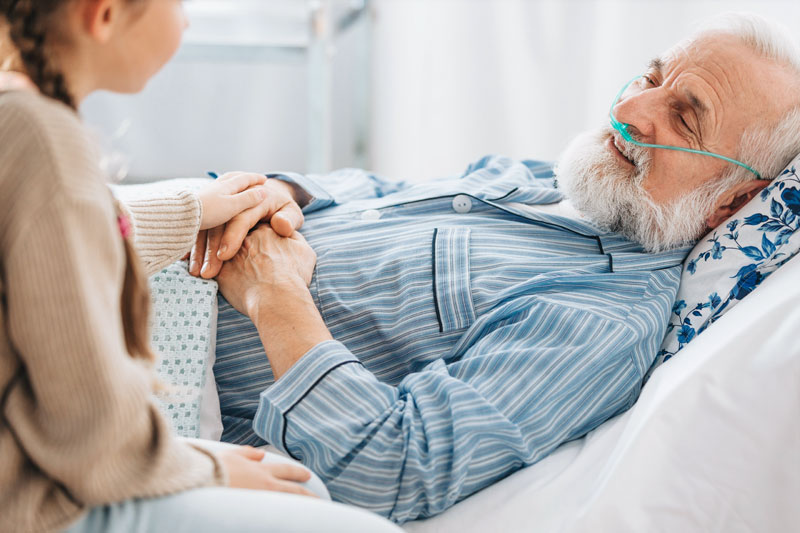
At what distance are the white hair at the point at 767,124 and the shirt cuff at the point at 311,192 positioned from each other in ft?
2.65

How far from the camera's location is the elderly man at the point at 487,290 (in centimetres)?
106

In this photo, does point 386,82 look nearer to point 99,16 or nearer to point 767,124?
point 767,124

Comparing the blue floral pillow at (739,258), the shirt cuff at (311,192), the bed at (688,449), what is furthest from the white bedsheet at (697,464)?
the shirt cuff at (311,192)

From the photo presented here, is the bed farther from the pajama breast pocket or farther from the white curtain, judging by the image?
the white curtain

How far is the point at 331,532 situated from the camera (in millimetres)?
692

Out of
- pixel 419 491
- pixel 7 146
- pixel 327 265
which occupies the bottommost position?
pixel 419 491

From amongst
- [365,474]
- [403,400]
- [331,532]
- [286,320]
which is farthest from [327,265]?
[331,532]

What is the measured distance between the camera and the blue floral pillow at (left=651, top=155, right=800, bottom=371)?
1.23 meters

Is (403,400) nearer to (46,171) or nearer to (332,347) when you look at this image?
(332,347)

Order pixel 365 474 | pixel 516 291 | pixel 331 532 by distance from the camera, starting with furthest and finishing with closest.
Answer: pixel 516 291 → pixel 365 474 → pixel 331 532

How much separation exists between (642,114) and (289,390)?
0.89 m

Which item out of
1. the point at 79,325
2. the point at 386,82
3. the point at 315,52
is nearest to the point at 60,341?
the point at 79,325

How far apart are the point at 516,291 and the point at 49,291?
85 centimetres

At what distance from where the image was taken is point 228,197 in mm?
1308
